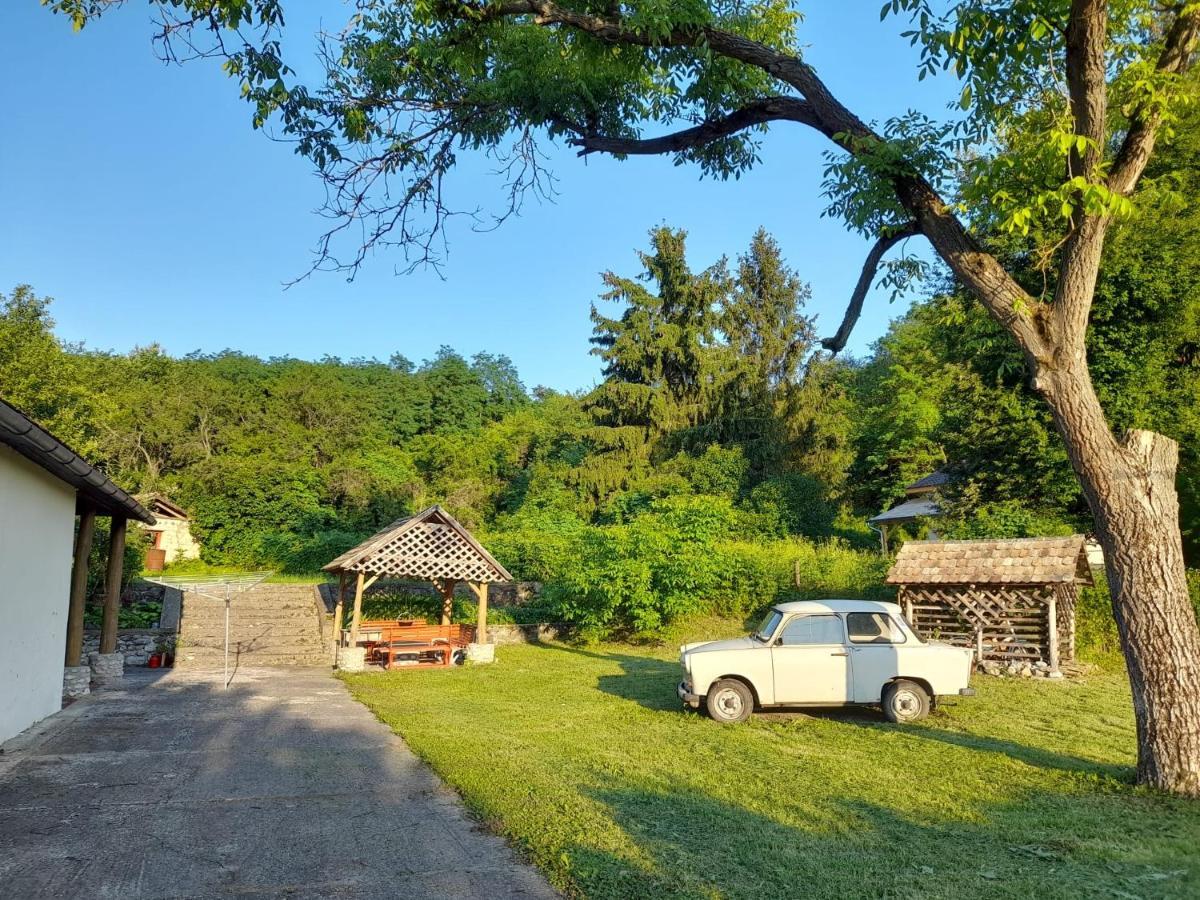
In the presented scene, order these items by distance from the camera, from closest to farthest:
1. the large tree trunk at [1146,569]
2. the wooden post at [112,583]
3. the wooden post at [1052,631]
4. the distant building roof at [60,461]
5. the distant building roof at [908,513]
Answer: the large tree trunk at [1146,569], the distant building roof at [60,461], the wooden post at [112,583], the wooden post at [1052,631], the distant building roof at [908,513]

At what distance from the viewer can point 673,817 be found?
633cm

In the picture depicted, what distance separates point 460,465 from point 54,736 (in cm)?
3539

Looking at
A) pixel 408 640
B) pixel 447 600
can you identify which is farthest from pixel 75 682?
pixel 447 600

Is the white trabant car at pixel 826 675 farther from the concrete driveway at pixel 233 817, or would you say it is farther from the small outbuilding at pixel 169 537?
the small outbuilding at pixel 169 537

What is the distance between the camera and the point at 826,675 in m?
10.8

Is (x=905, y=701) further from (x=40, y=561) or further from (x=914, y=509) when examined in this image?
(x=914, y=509)

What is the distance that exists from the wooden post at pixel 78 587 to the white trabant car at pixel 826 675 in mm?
9268

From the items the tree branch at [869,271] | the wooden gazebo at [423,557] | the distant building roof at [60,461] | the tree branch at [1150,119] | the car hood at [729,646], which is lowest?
the car hood at [729,646]

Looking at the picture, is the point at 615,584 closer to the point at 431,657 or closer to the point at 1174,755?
the point at 431,657

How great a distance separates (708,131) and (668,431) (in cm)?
2666

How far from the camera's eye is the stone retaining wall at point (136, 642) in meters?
18.2

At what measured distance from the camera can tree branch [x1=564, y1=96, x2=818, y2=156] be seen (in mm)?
8000

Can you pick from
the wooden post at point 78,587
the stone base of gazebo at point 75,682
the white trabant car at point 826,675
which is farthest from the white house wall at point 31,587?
the white trabant car at point 826,675

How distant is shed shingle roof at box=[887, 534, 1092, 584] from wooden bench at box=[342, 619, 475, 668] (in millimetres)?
9732
